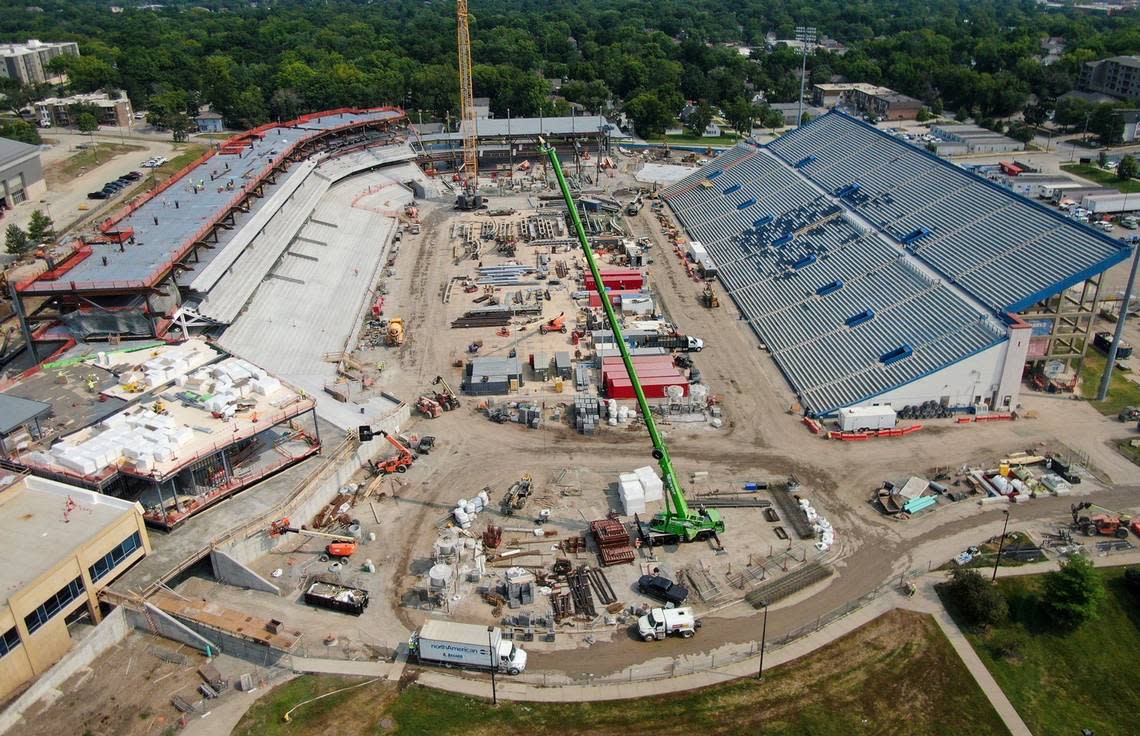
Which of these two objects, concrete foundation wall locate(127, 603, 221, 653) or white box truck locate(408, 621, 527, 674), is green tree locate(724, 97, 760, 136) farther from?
concrete foundation wall locate(127, 603, 221, 653)

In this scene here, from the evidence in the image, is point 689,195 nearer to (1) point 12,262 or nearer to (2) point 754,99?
(1) point 12,262

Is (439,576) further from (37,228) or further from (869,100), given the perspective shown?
(869,100)

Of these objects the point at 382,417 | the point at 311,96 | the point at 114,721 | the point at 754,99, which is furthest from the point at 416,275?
the point at 754,99

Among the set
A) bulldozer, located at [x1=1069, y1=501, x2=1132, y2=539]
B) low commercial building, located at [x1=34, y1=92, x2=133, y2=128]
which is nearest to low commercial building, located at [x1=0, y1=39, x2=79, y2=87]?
low commercial building, located at [x1=34, y1=92, x2=133, y2=128]

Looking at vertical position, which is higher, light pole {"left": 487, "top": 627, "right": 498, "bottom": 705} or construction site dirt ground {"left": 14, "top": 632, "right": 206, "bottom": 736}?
light pole {"left": 487, "top": 627, "right": 498, "bottom": 705}

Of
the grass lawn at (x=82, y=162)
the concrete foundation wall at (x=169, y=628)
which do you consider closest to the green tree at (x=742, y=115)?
the grass lawn at (x=82, y=162)

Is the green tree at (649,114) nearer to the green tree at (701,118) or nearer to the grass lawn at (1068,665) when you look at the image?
the green tree at (701,118)

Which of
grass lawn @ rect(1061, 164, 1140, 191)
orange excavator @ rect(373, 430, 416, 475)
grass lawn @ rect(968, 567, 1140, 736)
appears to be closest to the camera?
grass lawn @ rect(968, 567, 1140, 736)

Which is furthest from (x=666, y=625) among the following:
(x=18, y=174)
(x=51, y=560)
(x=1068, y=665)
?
Answer: (x=18, y=174)
